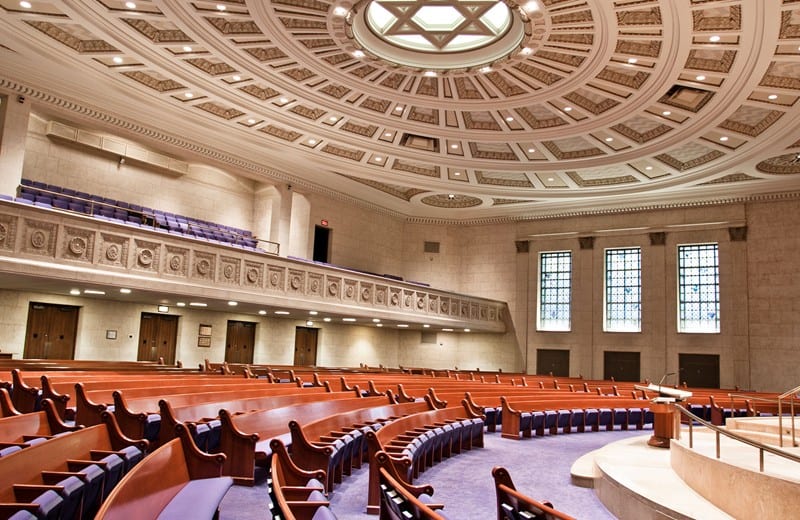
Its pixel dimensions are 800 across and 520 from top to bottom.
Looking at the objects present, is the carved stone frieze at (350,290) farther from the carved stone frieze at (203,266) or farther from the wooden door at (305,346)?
the carved stone frieze at (203,266)

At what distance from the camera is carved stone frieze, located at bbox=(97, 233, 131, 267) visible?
12.7 metres

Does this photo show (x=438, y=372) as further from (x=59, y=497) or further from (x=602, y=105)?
(x=59, y=497)

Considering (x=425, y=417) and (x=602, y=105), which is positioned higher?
(x=602, y=105)

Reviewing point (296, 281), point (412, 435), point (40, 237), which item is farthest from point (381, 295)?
point (412, 435)

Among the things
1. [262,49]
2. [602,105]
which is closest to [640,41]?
[602,105]

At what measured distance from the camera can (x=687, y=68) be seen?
43.1 feet

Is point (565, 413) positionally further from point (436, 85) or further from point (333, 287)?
point (333, 287)

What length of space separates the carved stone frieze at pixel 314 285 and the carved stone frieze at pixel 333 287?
267 mm

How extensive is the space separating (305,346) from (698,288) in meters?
13.6

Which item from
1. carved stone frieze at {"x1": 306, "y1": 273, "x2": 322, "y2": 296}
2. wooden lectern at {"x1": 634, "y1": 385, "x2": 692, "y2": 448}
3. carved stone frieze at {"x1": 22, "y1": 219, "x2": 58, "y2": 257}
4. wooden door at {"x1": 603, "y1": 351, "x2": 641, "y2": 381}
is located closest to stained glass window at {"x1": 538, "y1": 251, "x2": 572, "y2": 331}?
wooden door at {"x1": 603, "y1": 351, "x2": 641, "y2": 381}

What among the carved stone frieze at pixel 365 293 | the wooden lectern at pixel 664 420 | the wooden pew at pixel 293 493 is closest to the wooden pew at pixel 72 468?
the wooden pew at pixel 293 493

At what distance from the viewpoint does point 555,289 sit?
24.5 metres

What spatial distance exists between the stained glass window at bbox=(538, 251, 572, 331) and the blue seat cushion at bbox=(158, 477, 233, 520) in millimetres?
21377

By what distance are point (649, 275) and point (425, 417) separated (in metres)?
16.8
